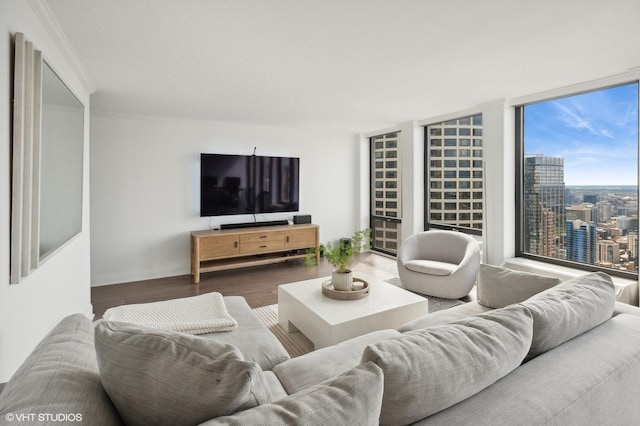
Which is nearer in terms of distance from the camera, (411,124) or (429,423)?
(429,423)

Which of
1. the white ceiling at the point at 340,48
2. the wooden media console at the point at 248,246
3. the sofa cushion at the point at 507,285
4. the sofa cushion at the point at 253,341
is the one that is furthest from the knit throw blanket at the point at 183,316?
the wooden media console at the point at 248,246

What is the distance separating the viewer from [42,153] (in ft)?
5.93

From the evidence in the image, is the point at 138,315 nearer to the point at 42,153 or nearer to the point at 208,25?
the point at 42,153

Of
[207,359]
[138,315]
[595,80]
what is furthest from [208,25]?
[595,80]

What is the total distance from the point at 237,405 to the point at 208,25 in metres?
2.23

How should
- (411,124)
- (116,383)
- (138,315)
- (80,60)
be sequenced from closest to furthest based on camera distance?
(116,383), (138,315), (80,60), (411,124)

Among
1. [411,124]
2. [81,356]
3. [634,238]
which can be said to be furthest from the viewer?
[411,124]

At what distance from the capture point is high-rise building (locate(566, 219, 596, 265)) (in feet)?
11.7

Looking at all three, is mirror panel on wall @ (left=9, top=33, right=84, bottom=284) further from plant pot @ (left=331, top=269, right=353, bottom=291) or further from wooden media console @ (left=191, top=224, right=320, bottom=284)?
wooden media console @ (left=191, top=224, right=320, bottom=284)

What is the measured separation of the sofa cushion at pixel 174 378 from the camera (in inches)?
31.0

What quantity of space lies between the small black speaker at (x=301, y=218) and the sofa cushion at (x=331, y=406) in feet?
15.9

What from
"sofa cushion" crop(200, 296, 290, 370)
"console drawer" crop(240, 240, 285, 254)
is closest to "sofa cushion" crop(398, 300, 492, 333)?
"sofa cushion" crop(200, 296, 290, 370)

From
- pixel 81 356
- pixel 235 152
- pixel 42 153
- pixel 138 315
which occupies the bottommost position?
pixel 138 315

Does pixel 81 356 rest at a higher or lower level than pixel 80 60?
lower
